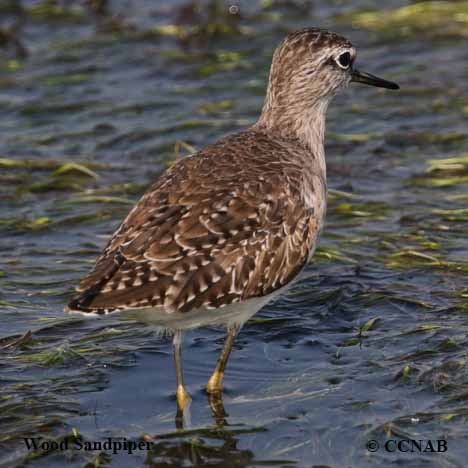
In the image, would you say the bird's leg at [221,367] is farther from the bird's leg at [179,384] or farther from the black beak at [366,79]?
the black beak at [366,79]

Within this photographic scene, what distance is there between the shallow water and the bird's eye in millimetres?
1568

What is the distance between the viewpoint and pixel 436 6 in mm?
14516

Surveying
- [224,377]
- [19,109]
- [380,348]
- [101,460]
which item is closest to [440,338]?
[380,348]

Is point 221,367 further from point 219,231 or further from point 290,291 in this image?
point 290,291

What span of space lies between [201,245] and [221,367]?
95 cm

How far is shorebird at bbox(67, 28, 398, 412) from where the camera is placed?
6.70 metres

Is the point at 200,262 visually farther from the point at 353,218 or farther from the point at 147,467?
the point at 353,218

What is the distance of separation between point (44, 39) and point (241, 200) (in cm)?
807

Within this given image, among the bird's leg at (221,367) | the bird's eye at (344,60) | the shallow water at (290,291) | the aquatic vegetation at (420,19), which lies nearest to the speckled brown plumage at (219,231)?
the bird's leg at (221,367)

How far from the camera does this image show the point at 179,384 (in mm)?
7188

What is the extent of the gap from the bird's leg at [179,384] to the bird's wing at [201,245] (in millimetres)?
527

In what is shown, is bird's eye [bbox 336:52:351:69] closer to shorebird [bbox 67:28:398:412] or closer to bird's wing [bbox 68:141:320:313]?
shorebird [bbox 67:28:398:412]

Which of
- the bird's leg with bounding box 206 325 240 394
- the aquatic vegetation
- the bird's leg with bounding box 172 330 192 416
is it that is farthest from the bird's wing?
the aquatic vegetation

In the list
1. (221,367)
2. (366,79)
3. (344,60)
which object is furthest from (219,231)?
(366,79)
